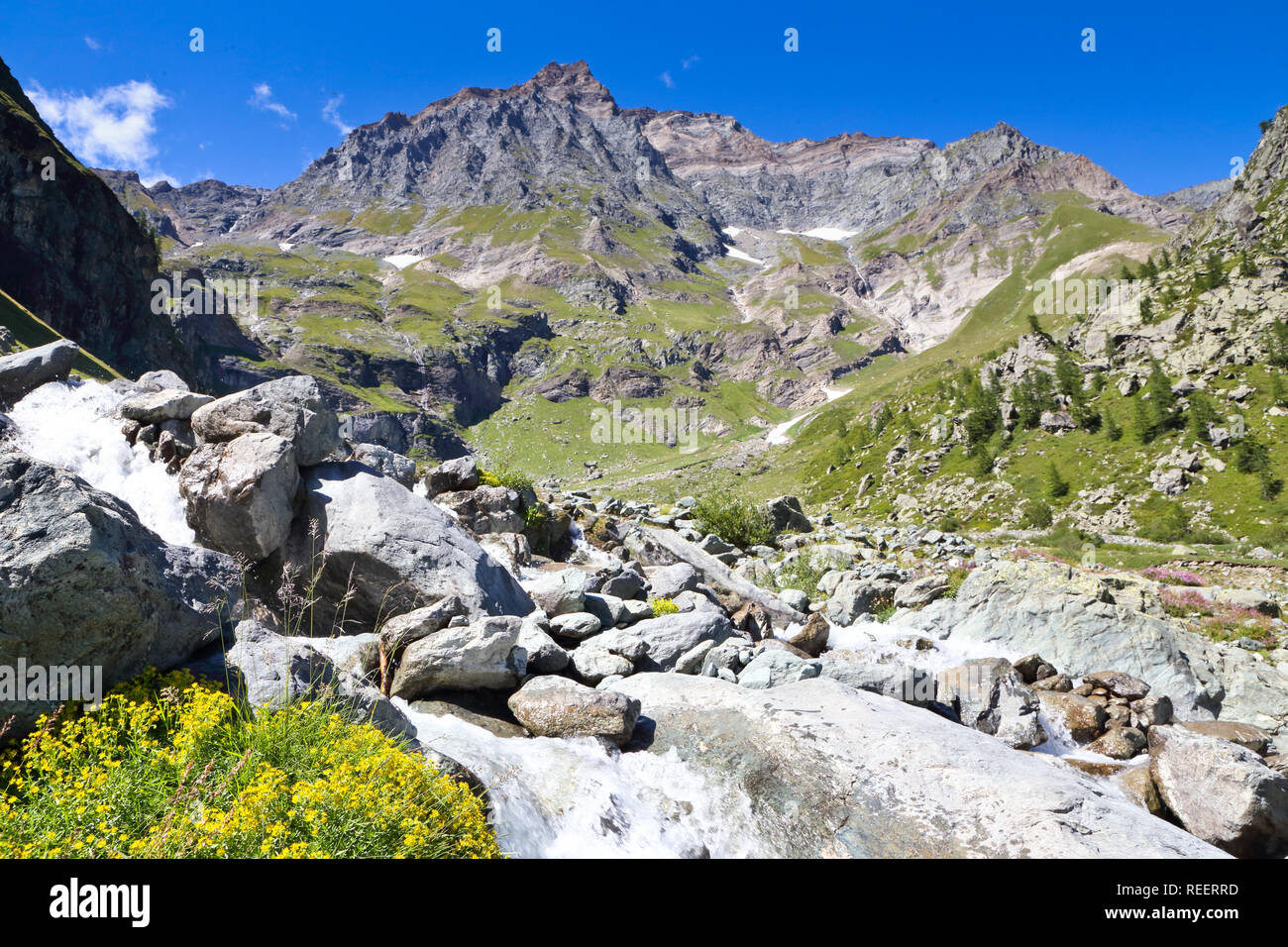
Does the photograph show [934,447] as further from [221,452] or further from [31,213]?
[31,213]

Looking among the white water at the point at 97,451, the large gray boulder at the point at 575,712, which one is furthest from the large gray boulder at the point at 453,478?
the large gray boulder at the point at 575,712

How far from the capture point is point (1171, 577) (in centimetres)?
3566

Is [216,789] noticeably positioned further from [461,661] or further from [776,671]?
[776,671]

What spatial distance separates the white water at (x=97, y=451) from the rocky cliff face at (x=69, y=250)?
10904 centimetres

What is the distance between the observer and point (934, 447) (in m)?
95.7

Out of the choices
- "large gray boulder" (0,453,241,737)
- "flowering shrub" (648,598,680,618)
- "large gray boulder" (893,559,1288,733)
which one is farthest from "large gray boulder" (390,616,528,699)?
"large gray boulder" (893,559,1288,733)

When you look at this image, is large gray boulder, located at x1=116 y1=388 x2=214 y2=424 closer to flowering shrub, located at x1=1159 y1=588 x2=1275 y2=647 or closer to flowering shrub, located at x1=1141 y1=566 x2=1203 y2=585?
flowering shrub, located at x1=1159 y1=588 x2=1275 y2=647

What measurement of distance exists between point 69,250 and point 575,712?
454 ft

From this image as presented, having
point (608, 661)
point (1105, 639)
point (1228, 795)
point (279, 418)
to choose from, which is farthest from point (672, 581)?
point (1228, 795)

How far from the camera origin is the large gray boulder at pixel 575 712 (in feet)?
37.7

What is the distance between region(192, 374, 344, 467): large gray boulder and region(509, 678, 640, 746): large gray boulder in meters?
10.1

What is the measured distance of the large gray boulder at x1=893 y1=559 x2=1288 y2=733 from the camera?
59.4ft
